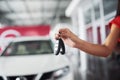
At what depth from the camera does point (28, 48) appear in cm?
219

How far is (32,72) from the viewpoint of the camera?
191cm

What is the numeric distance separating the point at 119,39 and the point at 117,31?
0.22 ft

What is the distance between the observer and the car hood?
1879 mm

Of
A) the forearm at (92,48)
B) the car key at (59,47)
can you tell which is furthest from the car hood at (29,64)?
the forearm at (92,48)

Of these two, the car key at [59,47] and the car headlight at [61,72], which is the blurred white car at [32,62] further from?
the car key at [59,47]

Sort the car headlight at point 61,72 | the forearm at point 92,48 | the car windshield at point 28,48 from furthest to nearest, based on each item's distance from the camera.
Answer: the car windshield at point 28,48, the car headlight at point 61,72, the forearm at point 92,48

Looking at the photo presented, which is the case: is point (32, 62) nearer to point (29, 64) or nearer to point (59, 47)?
point (29, 64)

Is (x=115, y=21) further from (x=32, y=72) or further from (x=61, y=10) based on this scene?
(x=61, y=10)

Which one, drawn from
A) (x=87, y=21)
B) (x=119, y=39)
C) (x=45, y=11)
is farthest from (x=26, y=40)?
(x=45, y=11)

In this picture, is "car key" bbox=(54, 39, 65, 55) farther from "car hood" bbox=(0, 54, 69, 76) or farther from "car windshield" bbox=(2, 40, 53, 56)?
"car windshield" bbox=(2, 40, 53, 56)


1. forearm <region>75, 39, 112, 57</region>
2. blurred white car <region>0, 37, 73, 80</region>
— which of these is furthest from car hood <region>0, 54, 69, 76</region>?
forearm <region>75, 39, 112, 57</region>

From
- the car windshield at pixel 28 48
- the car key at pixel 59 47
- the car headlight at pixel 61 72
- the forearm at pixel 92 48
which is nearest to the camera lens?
the forearm at pixel 92 48

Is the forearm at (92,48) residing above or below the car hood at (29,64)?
above

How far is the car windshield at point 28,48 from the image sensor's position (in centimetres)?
214
